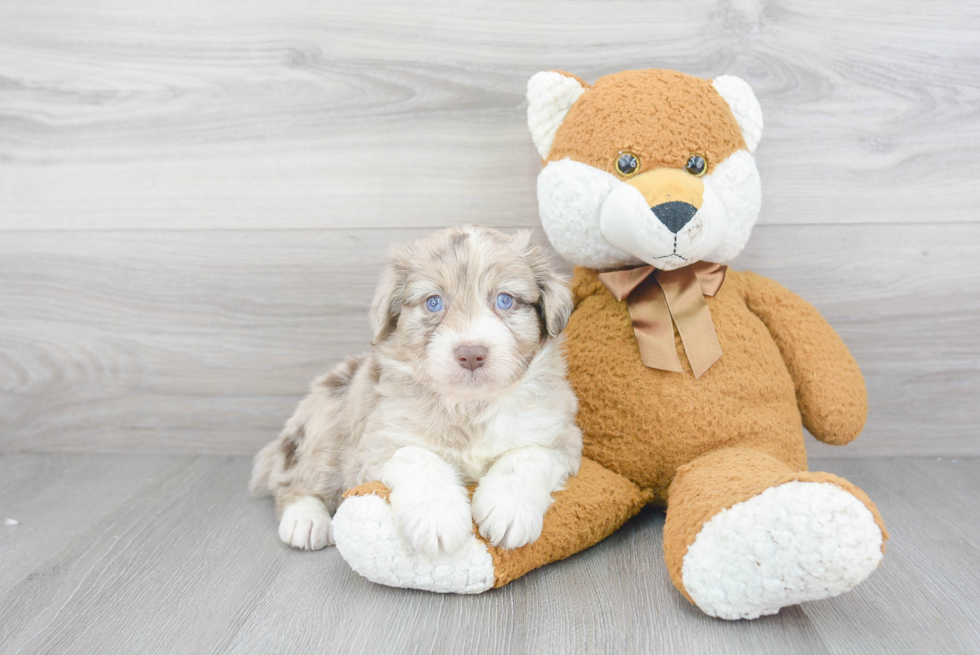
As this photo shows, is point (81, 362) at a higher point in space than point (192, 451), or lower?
higher

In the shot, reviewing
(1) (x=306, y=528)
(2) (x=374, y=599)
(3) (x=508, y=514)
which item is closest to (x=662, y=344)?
(3) (x=508, y=514)

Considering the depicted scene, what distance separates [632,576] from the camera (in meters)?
1.45

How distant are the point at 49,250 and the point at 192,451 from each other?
0.80 m

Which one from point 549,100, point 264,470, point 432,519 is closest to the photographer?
point 432,519

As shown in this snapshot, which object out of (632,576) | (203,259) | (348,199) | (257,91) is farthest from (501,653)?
(257,91)

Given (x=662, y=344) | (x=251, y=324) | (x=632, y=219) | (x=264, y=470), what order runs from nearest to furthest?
(x=632, y=219)
(x=662, y=344)
(x=264, y=470)
(x=251, y=324)

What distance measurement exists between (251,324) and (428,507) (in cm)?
121

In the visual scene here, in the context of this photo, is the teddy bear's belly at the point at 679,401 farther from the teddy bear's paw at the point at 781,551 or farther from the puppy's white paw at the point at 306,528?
the puppy's white paw at the point at 306,528

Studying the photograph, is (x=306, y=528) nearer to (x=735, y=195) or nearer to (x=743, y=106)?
(x=735, y=195)

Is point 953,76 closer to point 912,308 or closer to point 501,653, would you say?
point 912,308

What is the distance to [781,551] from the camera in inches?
45.1

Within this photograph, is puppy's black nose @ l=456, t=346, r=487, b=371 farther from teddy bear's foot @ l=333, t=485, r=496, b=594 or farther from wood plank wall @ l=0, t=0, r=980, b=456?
wood plank wall @ l=0, t=0, r=980, b=456

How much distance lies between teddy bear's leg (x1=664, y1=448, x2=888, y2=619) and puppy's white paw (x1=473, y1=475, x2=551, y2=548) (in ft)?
0.86

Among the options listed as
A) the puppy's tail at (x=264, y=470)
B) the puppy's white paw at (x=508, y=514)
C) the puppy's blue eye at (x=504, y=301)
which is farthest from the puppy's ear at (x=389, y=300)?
the puppy's tail at (x=264, y=470)
